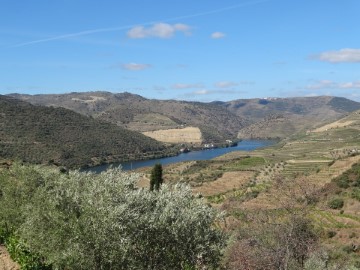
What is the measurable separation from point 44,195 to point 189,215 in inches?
469

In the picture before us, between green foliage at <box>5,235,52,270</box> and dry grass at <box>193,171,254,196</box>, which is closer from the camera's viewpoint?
green foliage at <box>5,235,52,270</box>

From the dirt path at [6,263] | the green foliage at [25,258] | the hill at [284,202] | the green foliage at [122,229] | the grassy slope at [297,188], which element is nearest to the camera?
the green foliage at [122,229]

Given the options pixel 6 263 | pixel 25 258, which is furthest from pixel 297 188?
pixel 6 263

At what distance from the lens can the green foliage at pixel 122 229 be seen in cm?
2059

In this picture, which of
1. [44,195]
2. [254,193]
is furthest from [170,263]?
[254,193]

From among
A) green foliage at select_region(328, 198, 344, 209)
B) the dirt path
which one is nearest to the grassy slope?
green foliage at select_region(328, 198, 344, 209)

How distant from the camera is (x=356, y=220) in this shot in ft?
184

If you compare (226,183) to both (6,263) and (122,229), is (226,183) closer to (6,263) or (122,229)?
(6,263)

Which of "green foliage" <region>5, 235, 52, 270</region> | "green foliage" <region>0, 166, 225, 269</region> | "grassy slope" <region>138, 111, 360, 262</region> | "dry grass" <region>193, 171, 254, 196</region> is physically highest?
"green foliage" <region>0, 166, 225, 269</region>

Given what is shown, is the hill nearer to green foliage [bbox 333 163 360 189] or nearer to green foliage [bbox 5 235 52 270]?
green foliage [bbox 333 163 360 189]

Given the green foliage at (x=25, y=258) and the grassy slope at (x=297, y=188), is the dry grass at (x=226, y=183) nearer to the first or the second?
the grassy slope at (x=297, y=188)

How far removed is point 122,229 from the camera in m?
21.0

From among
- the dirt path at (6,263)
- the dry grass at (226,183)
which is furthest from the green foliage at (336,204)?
the dirt path at (6,263)

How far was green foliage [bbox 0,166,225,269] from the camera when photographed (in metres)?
20.6
